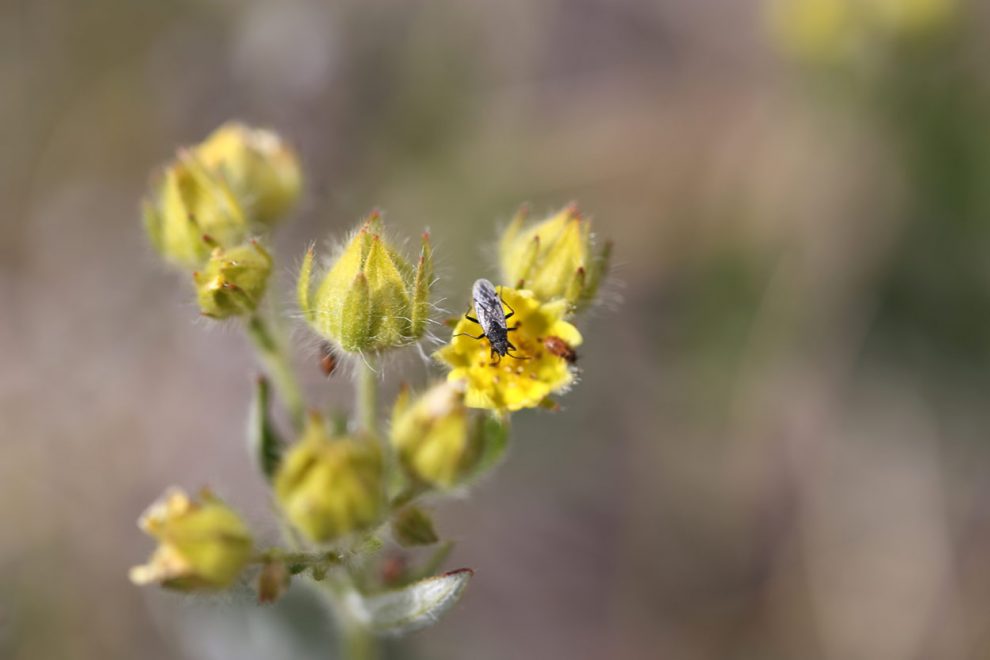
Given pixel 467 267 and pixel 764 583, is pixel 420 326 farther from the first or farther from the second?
pixel 764 583

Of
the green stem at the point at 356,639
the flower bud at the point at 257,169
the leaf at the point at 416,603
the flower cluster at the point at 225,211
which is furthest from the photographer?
the flower bud at the point at 257,169

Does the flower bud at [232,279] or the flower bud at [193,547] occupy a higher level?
the flower bud at [232,279]

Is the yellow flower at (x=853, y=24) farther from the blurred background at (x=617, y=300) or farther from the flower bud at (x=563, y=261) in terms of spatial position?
the flower bud at (x=563, y=261)

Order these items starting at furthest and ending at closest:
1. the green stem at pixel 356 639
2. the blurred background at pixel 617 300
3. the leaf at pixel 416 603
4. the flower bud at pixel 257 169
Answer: the blurred background at pixel 617 300, the flower bud at pixel 257 169, the green stem at pixel 356 639, the leaf at pixel 416 603

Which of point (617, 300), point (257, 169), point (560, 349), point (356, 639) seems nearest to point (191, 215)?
point (257, 169)

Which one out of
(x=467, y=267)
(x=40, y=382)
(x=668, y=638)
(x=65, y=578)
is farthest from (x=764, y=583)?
(x=40, y=382)

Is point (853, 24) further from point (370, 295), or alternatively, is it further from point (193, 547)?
point (193, 547)

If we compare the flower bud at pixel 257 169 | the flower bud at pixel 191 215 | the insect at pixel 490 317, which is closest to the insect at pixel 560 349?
the insect at pixel 490 317
